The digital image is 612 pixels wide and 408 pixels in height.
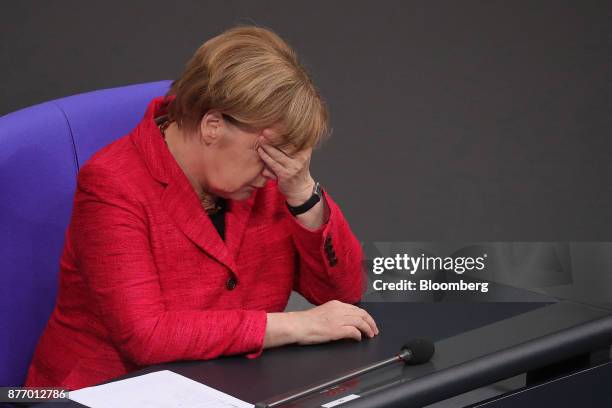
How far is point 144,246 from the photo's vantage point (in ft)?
6.12

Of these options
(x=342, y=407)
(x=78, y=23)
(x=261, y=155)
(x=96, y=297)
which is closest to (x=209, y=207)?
(x=261, y=155)

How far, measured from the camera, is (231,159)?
1.95m

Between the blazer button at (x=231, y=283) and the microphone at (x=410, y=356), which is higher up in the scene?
the blazer button at (x=231, y=283)

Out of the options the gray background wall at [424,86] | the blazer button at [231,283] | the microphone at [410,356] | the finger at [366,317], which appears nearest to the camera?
the microphone at [410,356]

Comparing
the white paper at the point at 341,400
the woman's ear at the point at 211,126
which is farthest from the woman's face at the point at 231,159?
the white paper at the point at 341,400

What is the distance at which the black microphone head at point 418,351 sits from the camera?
1.69m

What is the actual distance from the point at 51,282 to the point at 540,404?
0.96 meters

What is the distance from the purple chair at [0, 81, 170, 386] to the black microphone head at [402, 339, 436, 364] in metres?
0.77

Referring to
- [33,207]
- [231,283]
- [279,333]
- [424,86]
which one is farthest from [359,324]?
[424,86]

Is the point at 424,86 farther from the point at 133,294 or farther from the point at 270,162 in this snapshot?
the point at 133,294

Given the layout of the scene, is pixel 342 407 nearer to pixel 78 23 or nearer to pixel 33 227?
pixel 33 227

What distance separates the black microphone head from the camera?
1.69 m

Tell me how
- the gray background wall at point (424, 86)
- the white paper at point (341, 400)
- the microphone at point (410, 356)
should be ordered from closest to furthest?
1. the white paper at point (341, 400)
2. the microphone at point (410, 356)
3. the gray background wall at point (424, 86)

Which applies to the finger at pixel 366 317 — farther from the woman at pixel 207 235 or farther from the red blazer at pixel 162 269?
the red blazer at pixel 162 269
